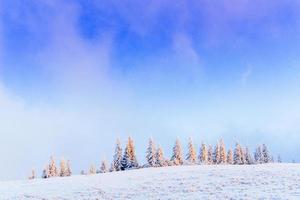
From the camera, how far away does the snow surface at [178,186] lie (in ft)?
115

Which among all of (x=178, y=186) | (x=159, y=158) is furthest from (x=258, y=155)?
(x=178, y=186)

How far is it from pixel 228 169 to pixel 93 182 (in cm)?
1340

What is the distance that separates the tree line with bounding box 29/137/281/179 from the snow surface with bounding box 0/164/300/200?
160ft

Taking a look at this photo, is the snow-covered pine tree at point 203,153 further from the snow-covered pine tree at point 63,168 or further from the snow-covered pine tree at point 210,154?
the snow-covered pine tree at point 63,168

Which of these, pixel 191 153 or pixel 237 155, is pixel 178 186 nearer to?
pixel 191 153

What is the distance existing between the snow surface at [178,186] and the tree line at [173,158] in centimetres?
4881

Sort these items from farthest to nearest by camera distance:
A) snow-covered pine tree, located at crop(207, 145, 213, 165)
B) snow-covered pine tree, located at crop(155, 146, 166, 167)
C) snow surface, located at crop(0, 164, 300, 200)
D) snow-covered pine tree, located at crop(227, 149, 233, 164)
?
snow-covered pine tree, located at crop(227, 149, 233, 164) < snow-covered pine tree, located at crop(207, 145, 213, 165) < snow-covered pine tree, located at crop(155, 146, 166, 167) < snow surface, located at crop(0, 164, 300, 200)

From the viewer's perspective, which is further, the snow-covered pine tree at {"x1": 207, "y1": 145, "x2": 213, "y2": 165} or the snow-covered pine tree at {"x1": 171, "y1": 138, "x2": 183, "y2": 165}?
the snow-covered pine tree at {"x1": 207, "y1": 145, "x2": 213, "y2": 165}

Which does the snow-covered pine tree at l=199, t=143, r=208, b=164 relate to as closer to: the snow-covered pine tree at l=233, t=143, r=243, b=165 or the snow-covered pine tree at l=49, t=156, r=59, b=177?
the snow-covered pine tree at l=233, t=143, r=243, b=165

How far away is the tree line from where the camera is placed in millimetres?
98062

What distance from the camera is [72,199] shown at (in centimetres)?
3678


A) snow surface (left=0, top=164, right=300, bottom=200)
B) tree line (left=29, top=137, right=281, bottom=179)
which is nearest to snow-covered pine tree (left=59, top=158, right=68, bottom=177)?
tree line (left=29, top=137, right=281, bottom=179)

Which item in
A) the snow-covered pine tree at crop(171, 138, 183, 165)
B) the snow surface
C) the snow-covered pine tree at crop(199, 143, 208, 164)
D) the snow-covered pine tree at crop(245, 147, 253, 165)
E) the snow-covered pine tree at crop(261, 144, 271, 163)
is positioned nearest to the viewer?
the snow surface

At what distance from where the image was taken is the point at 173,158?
10500 centimetres
